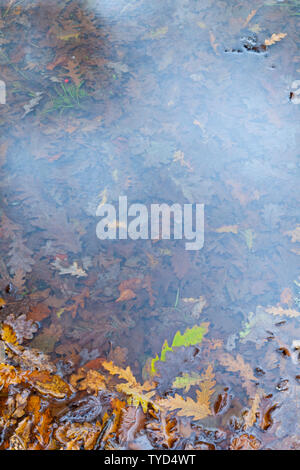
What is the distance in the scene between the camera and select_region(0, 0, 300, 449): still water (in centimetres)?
155

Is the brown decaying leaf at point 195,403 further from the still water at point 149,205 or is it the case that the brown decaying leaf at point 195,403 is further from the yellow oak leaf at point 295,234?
the yellow oak leaf at point 295,234

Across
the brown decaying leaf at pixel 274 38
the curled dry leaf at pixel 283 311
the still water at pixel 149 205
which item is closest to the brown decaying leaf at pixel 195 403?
the still water at pixel 149 205

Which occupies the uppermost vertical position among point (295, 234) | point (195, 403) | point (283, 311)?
point (295, 234)

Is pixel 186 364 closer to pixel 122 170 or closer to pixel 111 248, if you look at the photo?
pixel 111 248

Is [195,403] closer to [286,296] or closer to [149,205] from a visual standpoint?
[286,296]

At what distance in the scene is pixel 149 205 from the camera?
197cm

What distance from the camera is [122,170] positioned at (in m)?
2.04

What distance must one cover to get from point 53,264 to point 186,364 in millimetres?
845

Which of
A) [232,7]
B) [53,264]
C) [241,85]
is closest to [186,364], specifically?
[53,264]

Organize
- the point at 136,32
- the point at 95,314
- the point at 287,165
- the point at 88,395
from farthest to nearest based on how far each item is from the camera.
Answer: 1. the point at 136,32
2. the point at 287,165
3. the point at 95,314
4. the point at 88,395

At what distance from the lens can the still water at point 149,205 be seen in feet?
5.08

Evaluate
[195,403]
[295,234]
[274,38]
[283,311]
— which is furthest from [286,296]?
[274,38]
